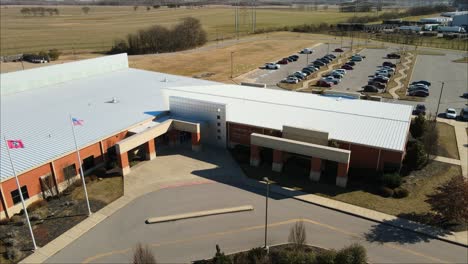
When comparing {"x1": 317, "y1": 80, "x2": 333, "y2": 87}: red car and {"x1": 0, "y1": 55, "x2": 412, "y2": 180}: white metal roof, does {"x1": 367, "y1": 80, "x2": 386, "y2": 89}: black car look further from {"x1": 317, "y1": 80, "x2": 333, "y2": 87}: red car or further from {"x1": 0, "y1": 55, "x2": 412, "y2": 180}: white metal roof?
{"x1": 0, "y1": 55, "x2": 412, "y2": 180}: white metal roof

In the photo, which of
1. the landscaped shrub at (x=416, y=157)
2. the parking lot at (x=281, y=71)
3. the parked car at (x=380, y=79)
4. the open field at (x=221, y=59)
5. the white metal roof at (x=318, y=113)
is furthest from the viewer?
the open field at (x=221, y=59)

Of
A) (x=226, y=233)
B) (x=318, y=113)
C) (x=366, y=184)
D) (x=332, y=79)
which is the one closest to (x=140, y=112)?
(x=318, y=113)

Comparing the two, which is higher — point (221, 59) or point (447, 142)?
point (221, 59)

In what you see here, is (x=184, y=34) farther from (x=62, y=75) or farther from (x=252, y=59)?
(x=62, y=75)

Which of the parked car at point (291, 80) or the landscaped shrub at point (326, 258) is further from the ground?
the parked car at point (291, 80)

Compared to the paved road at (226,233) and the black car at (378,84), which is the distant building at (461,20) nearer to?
the black car at (378,84)

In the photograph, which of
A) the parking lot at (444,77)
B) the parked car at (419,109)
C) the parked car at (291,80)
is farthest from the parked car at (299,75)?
the parked car at (419,109)

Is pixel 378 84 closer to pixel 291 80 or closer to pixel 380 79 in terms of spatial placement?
pixel 380 79
